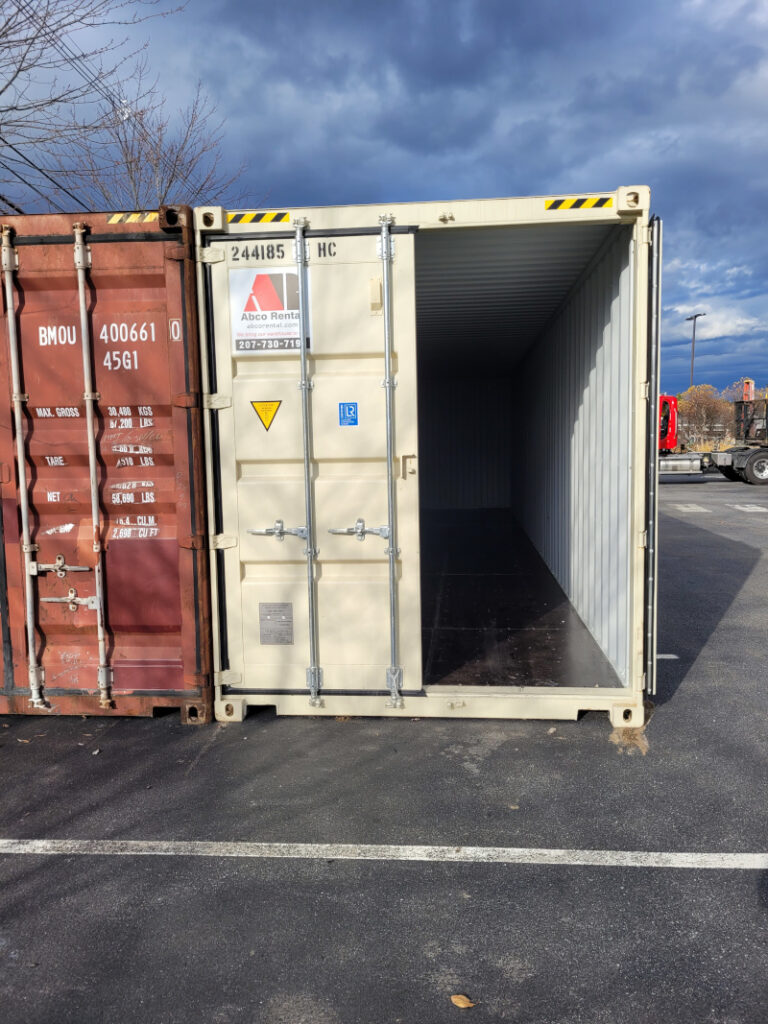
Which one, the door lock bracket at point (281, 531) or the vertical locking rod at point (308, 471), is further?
the door lock bracket at point (281, 531)

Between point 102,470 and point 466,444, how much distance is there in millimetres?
11804

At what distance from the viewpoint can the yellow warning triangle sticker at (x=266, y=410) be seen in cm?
495

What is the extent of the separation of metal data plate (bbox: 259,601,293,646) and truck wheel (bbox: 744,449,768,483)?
2283 cm

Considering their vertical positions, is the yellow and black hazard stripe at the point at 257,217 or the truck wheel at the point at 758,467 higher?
Answer: the yellow and black hazard stripe at the point at 257,217

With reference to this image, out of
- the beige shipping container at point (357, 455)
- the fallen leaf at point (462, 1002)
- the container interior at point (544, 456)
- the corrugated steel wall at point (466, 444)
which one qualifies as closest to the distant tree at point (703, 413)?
the corrugated steel wall at point (466, 444)

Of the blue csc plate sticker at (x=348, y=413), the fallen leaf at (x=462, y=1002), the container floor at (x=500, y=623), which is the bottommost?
the fallen leaf at (x=462, y=1002)

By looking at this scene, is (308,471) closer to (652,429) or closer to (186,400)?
(186,400)

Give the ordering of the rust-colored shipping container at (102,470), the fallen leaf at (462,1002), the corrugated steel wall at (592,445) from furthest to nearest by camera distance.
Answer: the corrugated steel wall at (592,445)
the rust-colored shipping container at (102,470)
the fallen leaf at (462,1002)

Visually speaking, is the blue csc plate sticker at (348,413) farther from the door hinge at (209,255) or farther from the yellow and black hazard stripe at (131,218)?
the yellow and black hazard stripe at (131,218)

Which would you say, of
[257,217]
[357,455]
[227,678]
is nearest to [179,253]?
[257,217]

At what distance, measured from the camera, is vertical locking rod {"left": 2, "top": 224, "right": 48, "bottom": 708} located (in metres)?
4.89

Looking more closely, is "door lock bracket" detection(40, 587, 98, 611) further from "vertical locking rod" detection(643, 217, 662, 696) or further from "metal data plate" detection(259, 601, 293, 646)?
"vertical locking rod" detection(643, 217, 662, 696)

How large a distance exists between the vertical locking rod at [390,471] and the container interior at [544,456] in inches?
16.4

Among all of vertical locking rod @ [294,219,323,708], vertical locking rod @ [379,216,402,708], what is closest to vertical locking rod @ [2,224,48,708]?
vertical locking rod @ [294,219,323,708]
